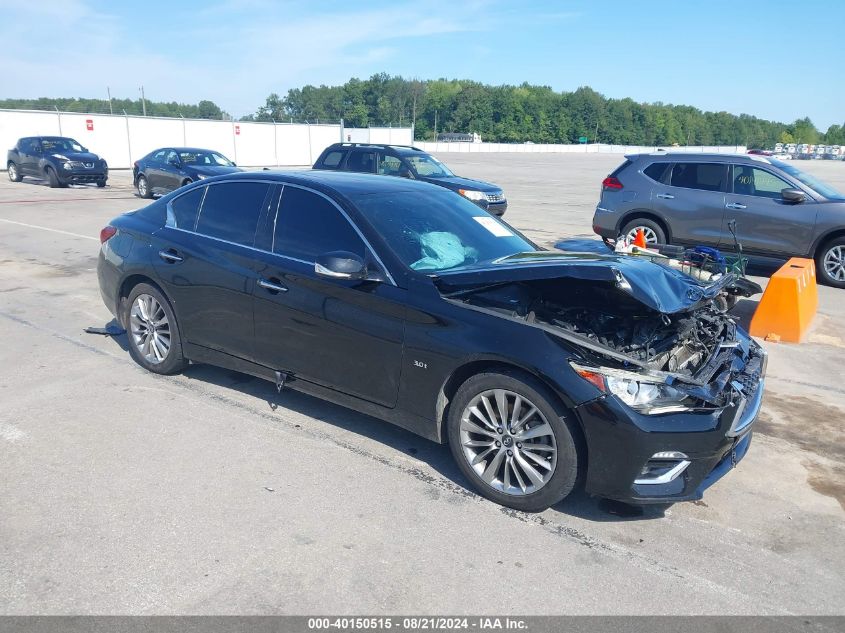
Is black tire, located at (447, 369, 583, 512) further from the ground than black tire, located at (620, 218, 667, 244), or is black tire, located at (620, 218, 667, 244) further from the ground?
black tire, located at (620, 218, 667, 244)

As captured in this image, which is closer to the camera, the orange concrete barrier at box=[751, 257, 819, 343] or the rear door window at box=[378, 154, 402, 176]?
the orange concrete barrier at box=[751, 257, 819, 343]

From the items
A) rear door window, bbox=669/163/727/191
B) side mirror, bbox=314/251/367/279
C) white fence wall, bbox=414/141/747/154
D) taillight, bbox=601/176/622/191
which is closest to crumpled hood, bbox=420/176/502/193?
taillight, bbox=601/176/622/191

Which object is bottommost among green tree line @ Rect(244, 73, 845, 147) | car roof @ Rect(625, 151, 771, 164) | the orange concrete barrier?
the orange concrete barrier

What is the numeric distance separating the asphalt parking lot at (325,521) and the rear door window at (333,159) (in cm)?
1128

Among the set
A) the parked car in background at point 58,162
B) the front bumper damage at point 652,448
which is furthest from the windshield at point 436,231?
the parked car in background at point 58,162

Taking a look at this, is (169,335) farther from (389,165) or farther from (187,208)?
(389,165)

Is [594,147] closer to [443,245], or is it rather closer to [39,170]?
[39,170]

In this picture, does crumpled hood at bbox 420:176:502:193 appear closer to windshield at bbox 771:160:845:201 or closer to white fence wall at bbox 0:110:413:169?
windshield at bbox 771:160:845:201

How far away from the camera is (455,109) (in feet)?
412

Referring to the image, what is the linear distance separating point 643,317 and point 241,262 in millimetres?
2721

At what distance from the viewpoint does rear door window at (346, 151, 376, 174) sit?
16.1 m

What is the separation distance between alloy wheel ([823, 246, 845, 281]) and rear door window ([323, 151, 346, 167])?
33.4 feet

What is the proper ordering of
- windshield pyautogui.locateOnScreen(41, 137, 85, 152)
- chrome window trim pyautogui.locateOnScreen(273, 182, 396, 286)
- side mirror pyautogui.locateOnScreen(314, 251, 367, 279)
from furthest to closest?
windshield pyautogui.locateOnScreen(41, 137, 85, 152) < chrome window trim pyautogui.locateOnScreen(273, 182, 396, 286) < side mirror pyautogui.locateOnScreen(314, 251, 367, 279)

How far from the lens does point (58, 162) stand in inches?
907
